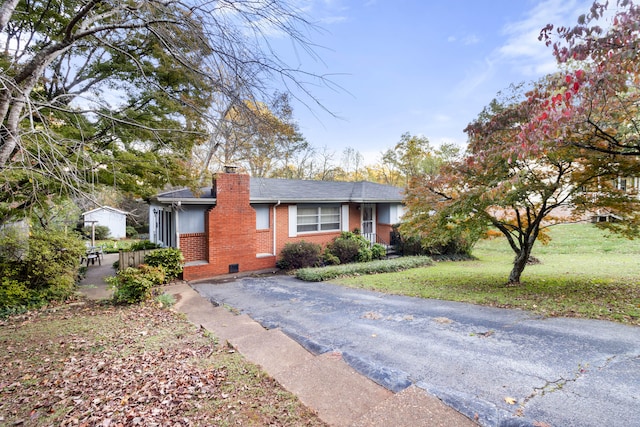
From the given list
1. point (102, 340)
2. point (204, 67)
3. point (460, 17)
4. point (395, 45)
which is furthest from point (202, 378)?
point (460, 17)

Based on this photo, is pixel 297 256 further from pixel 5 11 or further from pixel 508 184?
pixel 5 11

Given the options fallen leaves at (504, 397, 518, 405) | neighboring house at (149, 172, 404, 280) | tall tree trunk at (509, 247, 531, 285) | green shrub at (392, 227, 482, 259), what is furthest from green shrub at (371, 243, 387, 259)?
fallen leaves at (504, 397, 518, 405)

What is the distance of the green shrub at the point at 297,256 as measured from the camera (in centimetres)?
1295

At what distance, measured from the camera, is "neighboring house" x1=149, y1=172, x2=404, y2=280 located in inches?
453

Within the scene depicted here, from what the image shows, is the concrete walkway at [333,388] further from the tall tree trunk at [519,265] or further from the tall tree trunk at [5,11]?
the tall tree trunk at [519,265]

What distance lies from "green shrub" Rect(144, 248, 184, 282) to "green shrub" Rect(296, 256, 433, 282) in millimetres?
4346

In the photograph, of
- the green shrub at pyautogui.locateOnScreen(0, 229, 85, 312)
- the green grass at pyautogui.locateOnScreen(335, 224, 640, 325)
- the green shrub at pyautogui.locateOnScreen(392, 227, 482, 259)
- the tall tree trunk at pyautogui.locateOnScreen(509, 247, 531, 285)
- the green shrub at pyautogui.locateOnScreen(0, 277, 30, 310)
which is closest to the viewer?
the green grass at pyautogui.locateOnScreen(335, 224, 640, 325)

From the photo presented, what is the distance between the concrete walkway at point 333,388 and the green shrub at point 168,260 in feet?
19.5

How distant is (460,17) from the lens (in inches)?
197

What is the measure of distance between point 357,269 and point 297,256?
264 cm

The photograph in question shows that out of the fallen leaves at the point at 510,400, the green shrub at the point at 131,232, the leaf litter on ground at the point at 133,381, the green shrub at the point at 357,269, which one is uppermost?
the green shrub at the point at 131,232

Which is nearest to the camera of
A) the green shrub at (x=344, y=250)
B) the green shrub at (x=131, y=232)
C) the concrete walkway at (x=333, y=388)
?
the concrete walkway at (x=333, y=388)

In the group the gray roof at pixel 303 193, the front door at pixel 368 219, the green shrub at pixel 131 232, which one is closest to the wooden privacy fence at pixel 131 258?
the gray roof at pixel 303 193

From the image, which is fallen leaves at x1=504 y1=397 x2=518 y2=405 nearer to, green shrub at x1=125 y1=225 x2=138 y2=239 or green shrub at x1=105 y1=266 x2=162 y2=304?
green shrub at x1=105 y1=266 x2=162 y2=304
